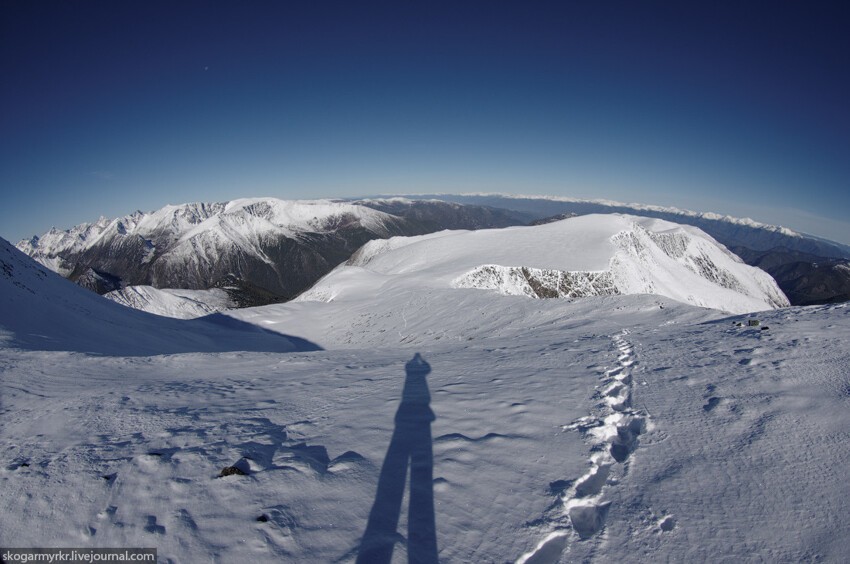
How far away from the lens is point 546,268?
64312 mm

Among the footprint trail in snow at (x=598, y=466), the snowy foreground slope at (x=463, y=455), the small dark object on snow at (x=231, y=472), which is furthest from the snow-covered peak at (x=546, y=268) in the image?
the small dark object on snow at (x=231, y=472)

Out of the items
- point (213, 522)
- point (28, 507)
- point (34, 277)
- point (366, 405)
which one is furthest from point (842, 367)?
point (34, 277)

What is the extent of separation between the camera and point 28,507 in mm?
5242

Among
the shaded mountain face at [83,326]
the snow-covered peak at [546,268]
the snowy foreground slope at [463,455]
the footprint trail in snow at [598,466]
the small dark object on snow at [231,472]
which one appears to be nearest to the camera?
the snowy foreground slope at [463,455]

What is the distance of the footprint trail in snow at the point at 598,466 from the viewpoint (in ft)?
16.6

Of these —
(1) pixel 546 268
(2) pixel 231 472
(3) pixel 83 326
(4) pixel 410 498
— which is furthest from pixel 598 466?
(1) pixel 546 268

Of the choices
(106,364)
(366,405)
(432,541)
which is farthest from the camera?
(106,364)

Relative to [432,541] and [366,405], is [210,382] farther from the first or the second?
[432,541]

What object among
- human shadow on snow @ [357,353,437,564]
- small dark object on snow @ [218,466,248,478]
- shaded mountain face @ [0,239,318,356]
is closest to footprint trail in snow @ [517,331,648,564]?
human shadow on snow @ [357,353,437,564]

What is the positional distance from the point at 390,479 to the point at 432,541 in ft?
4.86

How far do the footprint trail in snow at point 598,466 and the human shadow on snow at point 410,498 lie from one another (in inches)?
52.5

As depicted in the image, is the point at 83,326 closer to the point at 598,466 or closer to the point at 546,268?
the point at 598,466

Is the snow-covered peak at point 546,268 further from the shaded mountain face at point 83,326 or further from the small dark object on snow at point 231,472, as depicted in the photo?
the small dark object on snow at point 231,472

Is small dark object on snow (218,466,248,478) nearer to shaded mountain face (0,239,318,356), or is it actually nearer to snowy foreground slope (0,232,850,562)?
snowy foreground slope (0,232,850,562)
